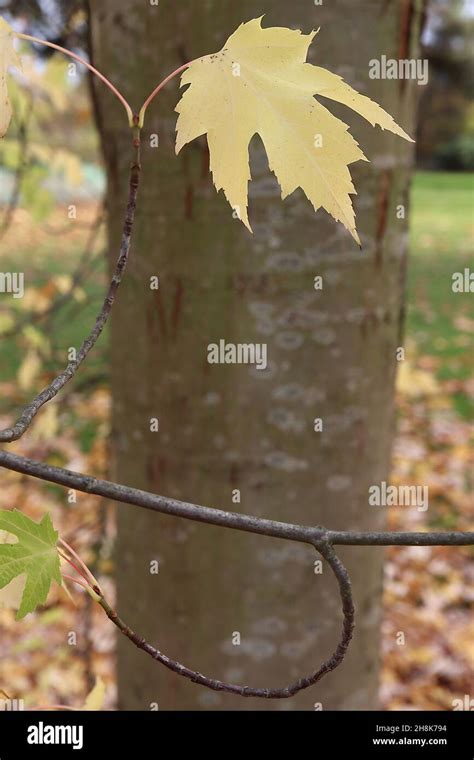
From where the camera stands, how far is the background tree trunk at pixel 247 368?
100 cm

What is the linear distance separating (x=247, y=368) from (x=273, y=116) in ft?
1.72

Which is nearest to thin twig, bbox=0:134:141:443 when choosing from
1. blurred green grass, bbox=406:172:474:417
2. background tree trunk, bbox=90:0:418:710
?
background tree trunk, bbox=90:0:418:710

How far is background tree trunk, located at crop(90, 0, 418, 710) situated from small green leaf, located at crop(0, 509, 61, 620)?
→ 1.66 feet

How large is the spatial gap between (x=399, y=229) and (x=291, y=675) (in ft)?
2.53

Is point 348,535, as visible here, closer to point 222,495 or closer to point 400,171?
point 222,495

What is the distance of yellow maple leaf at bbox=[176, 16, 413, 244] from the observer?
1.73 feet

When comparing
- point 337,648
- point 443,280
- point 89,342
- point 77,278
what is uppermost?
point 443,280

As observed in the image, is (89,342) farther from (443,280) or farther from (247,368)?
(443,280)

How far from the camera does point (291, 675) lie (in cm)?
113

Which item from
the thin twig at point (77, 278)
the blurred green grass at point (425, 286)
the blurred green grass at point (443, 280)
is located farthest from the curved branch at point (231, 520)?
the blurred green grass at point (443, 280)

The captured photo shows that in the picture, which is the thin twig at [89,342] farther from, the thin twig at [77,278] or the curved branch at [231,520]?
the thin twig at [77,278]

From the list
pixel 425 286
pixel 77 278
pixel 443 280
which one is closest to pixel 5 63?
pixel 77 278

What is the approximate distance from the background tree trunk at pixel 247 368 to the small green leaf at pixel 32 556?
505 millimetres

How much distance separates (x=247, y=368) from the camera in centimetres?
104
